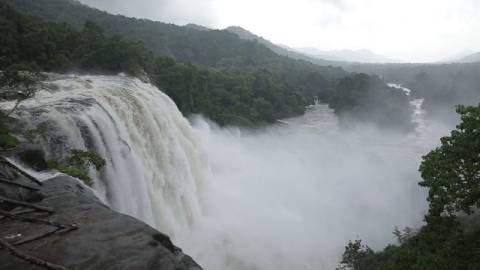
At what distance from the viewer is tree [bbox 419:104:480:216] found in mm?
9289

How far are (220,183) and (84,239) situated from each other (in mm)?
20337

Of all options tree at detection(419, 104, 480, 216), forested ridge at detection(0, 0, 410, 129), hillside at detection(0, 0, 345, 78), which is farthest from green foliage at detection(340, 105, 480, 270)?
hillside at detection(0, 0, 345, 78)

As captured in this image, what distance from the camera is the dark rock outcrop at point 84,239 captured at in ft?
17.0

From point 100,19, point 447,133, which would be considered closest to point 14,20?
point 447,133

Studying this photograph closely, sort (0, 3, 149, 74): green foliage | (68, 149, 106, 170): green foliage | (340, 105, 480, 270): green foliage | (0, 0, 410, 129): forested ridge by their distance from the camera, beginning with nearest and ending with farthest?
(340, 105, 480, 270): green foliage < (68, 149, 106, 170): green foliage < (0, 3, 149, 74): green foliage < (0, 0, 410, 129): forested ridge

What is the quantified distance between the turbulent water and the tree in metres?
9.96

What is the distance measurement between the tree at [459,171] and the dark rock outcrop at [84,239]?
23.5 feet

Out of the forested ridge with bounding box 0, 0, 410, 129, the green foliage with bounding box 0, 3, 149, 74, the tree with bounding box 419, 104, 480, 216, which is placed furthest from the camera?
the forested ridge with bounding box 0, 0, 410, 129

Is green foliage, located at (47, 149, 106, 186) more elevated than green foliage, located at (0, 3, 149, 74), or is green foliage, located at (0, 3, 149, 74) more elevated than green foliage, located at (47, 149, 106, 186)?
green foliage, located at (0, 3, 149, 74)

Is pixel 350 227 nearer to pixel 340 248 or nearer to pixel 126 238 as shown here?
pixel 340 248

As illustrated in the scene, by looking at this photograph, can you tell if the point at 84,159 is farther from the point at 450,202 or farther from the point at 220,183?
the point at 220,183

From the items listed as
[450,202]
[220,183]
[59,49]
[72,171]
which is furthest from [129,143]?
[59,49]

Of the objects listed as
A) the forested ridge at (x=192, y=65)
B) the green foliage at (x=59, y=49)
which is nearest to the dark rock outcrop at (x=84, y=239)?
the green foliage at (x=59, y=49)

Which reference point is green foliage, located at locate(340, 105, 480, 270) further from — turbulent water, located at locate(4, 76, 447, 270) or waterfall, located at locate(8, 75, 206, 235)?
waterfall, located at locate(8, 75, 206, 235)
